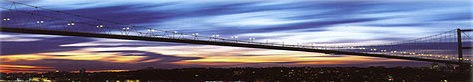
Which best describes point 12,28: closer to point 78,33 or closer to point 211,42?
point 78,33

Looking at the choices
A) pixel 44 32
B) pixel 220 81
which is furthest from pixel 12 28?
pixel 220 81

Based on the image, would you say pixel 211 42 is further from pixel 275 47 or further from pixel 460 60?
pixel 460 60

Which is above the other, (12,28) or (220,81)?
(12,28)

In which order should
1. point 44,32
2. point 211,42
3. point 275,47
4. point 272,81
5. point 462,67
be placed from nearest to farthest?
point 44,32, point 211,42, point 275,47, point 462,67, point 272,81

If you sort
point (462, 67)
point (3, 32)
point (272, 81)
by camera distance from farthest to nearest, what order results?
point (272, 81) → point (462, 67) → point (3, 32)

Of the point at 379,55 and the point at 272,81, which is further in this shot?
the point at 272,81

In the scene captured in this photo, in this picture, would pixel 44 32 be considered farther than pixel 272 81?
No

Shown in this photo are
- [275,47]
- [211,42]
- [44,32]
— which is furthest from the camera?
[275,47]

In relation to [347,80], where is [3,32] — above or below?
above

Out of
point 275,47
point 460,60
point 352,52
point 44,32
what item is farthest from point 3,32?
point 460,60
